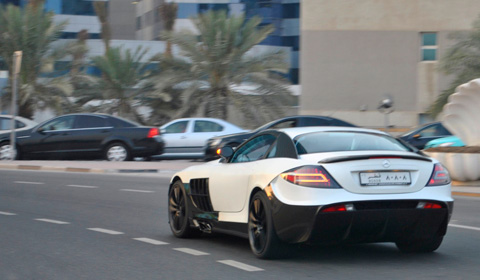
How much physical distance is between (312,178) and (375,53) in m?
37.5

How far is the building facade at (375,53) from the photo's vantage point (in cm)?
4319

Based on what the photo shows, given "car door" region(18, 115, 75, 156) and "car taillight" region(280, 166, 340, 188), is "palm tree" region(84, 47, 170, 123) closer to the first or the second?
"car door" region(18, 115, 75, 156)

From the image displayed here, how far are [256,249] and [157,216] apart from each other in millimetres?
4409

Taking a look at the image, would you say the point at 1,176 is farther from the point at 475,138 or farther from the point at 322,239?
the point at 322,239

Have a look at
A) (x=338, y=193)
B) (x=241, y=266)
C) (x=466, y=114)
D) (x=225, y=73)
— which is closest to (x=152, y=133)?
(x=466, y=114)

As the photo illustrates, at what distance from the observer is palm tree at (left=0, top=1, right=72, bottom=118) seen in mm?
35469

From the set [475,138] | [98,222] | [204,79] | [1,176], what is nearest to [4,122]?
[1,176]

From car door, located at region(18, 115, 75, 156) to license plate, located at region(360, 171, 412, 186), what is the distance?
19.2 m

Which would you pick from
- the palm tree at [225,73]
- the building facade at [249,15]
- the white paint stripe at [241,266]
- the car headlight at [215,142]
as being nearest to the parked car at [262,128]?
the car headlight at [215,142]

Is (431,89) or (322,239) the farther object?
(431,89)

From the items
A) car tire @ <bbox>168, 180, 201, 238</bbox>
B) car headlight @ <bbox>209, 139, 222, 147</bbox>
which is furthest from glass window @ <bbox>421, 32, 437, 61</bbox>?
car tire @ <bbox>168, 180, 201, 238</bbox>

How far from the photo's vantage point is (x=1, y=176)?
20531 mm

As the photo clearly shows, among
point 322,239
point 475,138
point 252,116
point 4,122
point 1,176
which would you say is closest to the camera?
point 322,239

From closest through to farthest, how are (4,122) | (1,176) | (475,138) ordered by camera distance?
(475,138) → (1,176) → (4,122)
